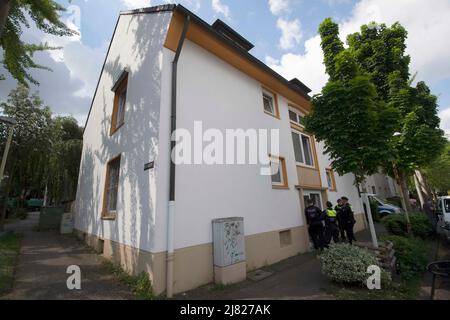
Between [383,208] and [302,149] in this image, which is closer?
[302,149]

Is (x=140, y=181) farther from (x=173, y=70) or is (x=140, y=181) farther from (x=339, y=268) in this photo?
(x=339, y=268)

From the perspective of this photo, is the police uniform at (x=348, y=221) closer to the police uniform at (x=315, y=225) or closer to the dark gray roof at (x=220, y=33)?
the police uniform at (x=315, y=225)

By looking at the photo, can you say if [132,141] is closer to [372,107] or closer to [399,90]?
[372,107]

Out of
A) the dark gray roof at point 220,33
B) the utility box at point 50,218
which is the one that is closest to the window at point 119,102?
the dark gray roof at point 220,33

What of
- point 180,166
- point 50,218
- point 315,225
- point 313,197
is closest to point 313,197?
point 313,197

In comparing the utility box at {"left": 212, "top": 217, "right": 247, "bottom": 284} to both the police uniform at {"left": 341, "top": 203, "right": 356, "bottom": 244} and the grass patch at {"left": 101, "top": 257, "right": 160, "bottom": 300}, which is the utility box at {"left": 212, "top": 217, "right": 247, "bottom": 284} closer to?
the grass patch at {"left": 101, "top": 257, "right": 160, "bottom": 300}

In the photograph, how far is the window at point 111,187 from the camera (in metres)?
7.70

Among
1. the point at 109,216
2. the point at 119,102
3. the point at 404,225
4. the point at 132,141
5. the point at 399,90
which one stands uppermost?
the point at 399,90

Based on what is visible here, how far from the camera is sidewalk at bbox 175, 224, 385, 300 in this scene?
4.73 m

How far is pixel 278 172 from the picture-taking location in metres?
8.91

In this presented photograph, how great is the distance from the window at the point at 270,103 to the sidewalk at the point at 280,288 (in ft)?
A: 20.8

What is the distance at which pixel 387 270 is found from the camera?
525 cm

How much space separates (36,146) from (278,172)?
15.3 meters
